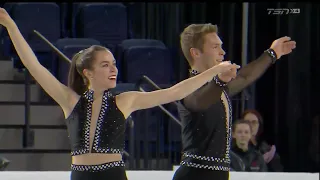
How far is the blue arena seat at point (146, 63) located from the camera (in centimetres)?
667

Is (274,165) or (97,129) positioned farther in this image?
(274,165)

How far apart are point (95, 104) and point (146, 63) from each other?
3751 mm

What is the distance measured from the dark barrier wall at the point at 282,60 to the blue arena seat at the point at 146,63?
0.45 meters

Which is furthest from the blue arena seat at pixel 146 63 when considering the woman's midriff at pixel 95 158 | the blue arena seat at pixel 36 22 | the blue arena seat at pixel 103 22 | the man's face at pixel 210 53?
the woman's midriff at pixel 95 158

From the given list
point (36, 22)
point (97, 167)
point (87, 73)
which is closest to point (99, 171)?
point (97, 167)

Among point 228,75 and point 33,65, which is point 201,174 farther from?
point 33,65

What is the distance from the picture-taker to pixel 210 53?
10.4 ft

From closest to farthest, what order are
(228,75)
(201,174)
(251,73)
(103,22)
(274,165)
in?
(228,75) → (201,174) → (251,73) → (274,165) → (103,22)

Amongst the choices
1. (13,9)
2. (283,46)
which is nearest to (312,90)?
(13,9)

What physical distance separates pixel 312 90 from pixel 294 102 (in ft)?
0.77

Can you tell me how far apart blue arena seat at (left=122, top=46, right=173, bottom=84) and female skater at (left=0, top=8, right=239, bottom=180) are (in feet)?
12.0

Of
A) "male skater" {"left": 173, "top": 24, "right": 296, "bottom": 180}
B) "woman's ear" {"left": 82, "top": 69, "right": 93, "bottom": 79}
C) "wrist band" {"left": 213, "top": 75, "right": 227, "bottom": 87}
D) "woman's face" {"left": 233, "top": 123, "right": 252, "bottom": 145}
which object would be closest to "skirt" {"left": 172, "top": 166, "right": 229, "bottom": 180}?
"male skater" {"left": 173, "top": 24, "right": 296, "bottom": 180}

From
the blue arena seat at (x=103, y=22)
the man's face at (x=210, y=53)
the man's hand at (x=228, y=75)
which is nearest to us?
the man's hand at (x=228, y=75)

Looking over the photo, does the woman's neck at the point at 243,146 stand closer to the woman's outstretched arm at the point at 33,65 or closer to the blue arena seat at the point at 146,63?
the blue arena seat at the point at 146,63
